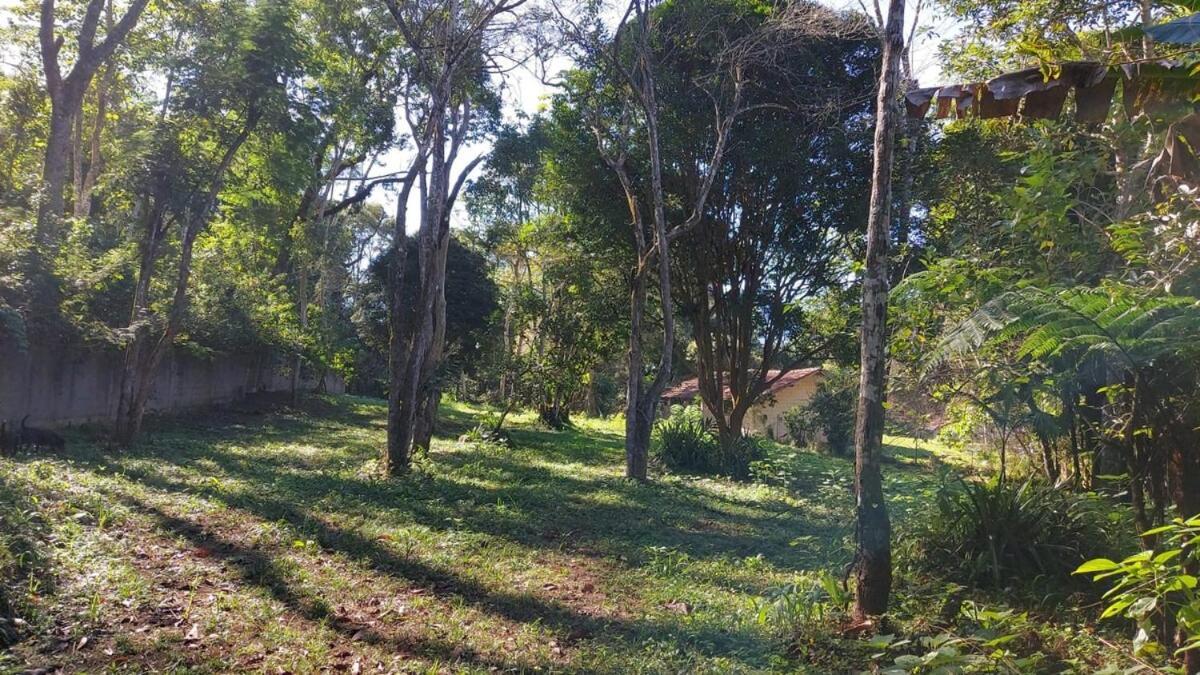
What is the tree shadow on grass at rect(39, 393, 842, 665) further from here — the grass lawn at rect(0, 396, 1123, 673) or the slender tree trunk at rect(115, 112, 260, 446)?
the slender tree trunk at rect(115, 112, 260, 446)

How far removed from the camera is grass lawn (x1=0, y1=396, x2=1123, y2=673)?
4.64m

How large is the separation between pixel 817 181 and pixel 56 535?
1310cm

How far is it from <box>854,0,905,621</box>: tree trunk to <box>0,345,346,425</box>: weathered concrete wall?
13456 millimetres

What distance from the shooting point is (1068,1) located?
7711 millimetres

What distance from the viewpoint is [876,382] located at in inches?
208

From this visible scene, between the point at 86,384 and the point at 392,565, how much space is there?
11557 mm

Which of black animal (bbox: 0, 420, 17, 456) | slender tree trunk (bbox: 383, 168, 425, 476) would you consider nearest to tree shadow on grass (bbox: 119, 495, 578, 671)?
slender tree trunk (bbox: 383, 168, 425, 476)

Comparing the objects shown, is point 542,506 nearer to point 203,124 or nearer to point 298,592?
point 298,592

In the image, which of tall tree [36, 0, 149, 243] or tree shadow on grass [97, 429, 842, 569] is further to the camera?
tall tree [36, 0, 149, 243]

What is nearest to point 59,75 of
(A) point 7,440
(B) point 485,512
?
(A) point 7,440

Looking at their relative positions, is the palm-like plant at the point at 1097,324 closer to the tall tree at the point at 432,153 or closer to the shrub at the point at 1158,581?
the shrub at the point at 1158,581

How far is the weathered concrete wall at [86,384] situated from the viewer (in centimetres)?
1295

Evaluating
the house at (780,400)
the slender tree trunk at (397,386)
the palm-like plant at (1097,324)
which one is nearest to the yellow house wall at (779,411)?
the house at (780,400)

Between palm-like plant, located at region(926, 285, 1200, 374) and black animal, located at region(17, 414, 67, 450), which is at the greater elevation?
palm-like plant, located at region(926, 285, 1200, 374)
